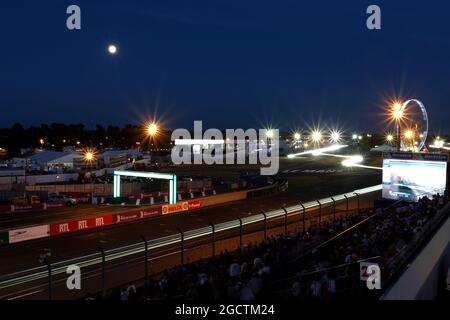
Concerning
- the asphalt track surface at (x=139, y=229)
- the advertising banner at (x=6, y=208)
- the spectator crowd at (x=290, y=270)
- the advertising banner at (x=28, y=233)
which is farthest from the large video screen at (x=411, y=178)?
the advertising banner at (x=6, y=208)

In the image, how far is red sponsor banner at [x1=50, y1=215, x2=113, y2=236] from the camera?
69.0ft

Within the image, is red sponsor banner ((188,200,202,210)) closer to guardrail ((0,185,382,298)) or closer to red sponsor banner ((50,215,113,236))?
red sponsor banner ((50,215,113,236))

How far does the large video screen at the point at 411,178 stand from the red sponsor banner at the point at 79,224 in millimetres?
15252

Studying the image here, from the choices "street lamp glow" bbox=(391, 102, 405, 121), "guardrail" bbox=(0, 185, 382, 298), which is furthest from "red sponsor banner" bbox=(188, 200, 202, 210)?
"street lamp glow" bbox=(391, 102, 405, 121)

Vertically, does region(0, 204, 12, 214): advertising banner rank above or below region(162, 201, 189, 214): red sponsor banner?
below

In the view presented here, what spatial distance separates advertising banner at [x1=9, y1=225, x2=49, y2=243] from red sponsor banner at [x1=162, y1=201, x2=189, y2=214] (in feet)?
29.7

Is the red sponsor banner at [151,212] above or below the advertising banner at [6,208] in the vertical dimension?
above

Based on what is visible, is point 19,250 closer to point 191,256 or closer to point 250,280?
point 191,256

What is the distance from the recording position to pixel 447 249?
8711 millimetres

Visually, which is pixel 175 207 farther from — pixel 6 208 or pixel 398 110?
pixel 398 110

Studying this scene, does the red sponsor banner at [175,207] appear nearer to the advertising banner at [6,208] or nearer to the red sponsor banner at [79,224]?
the red sponsor banner at [79,224]

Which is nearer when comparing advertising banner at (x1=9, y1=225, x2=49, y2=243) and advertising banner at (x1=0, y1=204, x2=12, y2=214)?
advertising banner at (x1=9, y1=225, x2=49, y2=243)

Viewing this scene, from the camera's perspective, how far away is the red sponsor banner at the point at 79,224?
2103 cm
